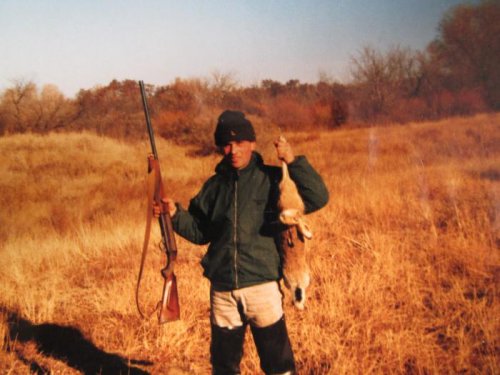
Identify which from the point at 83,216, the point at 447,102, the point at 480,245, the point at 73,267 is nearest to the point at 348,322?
the point at 480,245

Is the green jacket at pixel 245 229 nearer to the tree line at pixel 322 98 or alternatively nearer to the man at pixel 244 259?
the man at pixel 244 259

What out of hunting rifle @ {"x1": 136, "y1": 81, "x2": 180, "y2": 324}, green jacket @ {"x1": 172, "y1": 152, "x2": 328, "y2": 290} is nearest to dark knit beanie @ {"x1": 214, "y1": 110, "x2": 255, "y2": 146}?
green jacket @ {"x1": 172, "y1": 152, "x2": 328, "y2": 290}

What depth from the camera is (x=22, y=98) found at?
2733cm

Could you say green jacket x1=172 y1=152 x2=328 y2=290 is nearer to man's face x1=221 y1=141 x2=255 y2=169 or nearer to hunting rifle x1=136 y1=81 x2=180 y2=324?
man's face x1=221 y1=141 x2=255 y2=169

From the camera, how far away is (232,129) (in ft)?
7.22

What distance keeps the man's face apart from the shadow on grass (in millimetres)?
2182

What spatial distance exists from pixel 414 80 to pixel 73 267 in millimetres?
13571

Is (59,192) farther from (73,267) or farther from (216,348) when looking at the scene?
(216,348)

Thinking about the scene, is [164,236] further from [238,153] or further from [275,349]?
[275,349]

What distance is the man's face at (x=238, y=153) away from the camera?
2223 mm

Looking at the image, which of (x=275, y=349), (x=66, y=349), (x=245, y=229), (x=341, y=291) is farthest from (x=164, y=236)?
(x=341, y=291)

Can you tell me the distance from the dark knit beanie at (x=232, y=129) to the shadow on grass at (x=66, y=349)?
7.49ft

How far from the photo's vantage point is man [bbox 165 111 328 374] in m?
2.18

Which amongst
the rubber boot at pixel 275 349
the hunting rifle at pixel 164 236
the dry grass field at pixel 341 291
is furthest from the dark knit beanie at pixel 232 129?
the dry grass field at pixel 341 291
